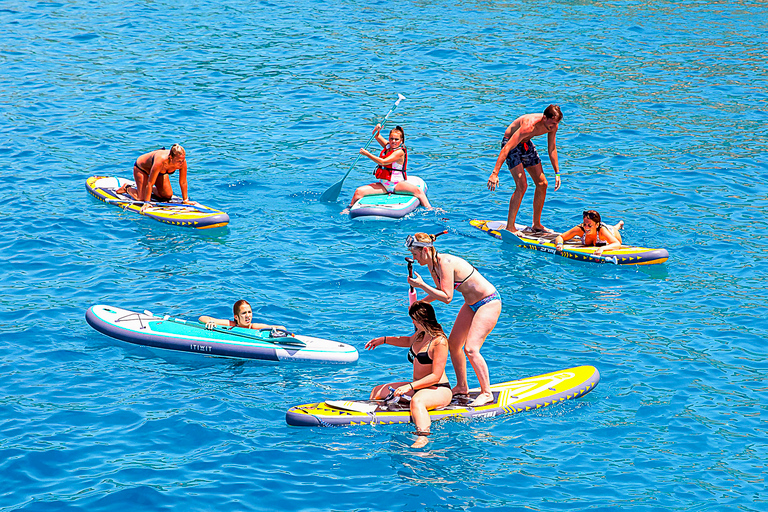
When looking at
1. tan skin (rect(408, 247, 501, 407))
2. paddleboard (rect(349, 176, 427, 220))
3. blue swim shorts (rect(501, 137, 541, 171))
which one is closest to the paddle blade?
paddleboard (rect(349, 176, 427, 220))

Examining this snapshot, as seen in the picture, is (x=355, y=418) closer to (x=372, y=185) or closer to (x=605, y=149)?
(x=372, y=185)

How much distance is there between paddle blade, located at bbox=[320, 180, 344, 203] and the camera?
55.9 ft

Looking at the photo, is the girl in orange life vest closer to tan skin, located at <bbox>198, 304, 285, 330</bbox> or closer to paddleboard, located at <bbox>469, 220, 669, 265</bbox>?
paddleboard, located at <bbox>469, 220, 669, 265</bbox>

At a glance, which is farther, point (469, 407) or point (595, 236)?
point (595, 236)

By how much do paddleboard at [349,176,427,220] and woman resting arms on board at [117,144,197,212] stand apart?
129 inches

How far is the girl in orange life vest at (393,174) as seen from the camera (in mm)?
16828

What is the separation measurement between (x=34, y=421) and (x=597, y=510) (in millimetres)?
6579

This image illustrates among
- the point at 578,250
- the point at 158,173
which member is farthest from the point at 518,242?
the point at 158,173

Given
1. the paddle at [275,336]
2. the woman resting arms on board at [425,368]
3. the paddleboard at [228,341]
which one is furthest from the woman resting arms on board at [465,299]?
the paddle at [275,336]

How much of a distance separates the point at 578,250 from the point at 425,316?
5942mm

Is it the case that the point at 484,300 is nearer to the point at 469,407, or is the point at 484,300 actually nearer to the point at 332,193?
the point at 469,407

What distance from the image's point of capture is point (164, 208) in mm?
16031

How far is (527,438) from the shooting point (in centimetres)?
971

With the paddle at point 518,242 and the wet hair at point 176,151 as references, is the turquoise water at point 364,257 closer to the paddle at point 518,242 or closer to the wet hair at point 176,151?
the paddle at point 518,242
